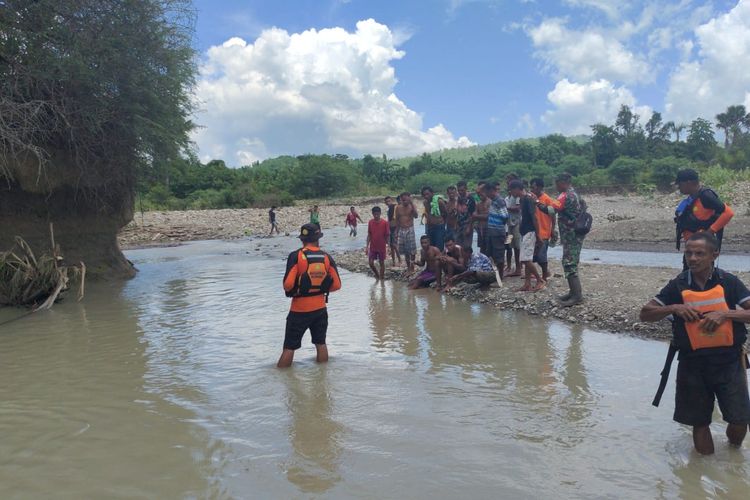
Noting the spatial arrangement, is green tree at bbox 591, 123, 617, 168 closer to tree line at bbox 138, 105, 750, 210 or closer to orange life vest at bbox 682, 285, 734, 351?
tree line at bbox 138, 105, 750, 210

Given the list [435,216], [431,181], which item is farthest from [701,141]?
[435,216]

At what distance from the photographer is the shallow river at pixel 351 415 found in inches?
141

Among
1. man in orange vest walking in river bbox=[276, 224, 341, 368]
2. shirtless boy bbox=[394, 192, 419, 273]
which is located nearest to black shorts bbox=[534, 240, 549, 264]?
shirtless boy bbox=[394, 192, 419, 273]

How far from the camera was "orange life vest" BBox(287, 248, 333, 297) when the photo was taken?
5.80m

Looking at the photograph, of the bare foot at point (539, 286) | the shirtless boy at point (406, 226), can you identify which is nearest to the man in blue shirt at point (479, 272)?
the bare foot at point (539, 286)

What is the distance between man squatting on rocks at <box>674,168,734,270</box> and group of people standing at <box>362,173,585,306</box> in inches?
76.1

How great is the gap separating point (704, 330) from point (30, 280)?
1066 centimetres

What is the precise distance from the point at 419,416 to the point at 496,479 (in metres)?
1.16

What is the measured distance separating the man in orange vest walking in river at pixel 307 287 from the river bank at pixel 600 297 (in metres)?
3.86

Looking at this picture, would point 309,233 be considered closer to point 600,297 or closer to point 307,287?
point 307,287

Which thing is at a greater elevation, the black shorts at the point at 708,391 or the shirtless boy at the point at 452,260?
the shirtless boy at the point at 452,260

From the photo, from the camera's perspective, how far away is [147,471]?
3.76m

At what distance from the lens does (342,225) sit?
36.0m

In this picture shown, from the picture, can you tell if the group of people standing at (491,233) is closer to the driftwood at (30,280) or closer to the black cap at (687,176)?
→ the black cap at (687,176)
